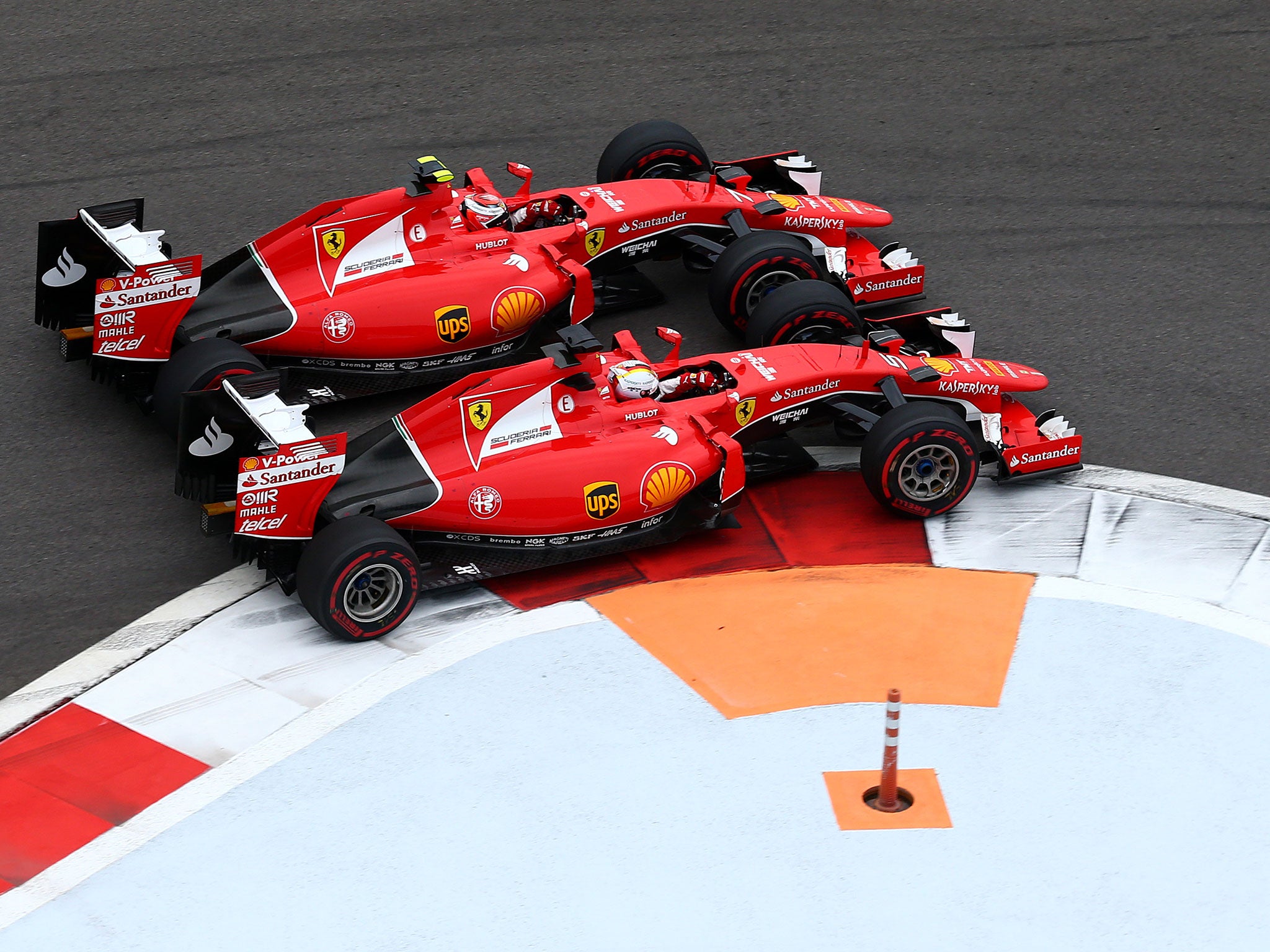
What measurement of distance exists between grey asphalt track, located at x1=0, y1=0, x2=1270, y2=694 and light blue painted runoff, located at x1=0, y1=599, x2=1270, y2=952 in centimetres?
230

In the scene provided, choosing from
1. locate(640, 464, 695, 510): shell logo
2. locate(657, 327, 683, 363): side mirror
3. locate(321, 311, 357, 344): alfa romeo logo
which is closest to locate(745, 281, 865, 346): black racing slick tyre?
locate(657, 327, 683, 363): side mirror

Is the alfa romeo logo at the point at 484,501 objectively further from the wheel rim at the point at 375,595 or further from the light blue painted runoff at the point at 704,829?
the light blue painted runoff at the point at 704,829

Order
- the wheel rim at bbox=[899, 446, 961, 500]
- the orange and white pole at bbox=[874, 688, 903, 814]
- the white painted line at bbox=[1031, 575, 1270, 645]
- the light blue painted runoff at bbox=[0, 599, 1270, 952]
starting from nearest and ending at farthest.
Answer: the light blue painted runoff at bbox=[0, 599, 1270, 952], the orange and white pole at bbox=[874, 688, 903, 814], the white painted line at bbox=[1031, 575, 1270, 645], the wheel rim at bbox=[899, 446, 961, 500]

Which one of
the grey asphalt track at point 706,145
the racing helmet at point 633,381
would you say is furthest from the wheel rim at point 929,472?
the racing helmet at point 633,381

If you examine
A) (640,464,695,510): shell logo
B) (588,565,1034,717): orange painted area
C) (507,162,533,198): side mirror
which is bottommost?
(588,565,1034,717): orange painted area

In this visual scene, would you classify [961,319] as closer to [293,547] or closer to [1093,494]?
[1093,494]

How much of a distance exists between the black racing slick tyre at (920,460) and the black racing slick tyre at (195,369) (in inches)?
170

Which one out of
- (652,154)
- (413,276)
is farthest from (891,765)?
(652,154)

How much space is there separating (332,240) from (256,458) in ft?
10.3

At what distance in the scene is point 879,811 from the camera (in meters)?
8.10

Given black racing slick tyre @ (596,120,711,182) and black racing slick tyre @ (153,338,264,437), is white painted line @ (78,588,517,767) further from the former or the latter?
black racing slick tyre @ (596,120,711,182)

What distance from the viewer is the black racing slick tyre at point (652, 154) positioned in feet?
44.9

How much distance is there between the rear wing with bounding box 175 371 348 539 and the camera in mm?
9180

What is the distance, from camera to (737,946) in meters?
7.34
